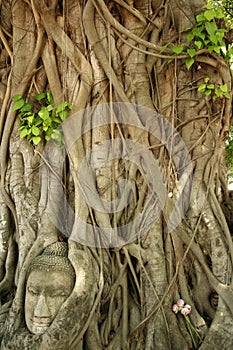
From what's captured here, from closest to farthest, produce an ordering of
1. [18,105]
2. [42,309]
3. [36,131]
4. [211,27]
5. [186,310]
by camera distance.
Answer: [42,309], [186,310], [211,27], [36,131], [18,105]

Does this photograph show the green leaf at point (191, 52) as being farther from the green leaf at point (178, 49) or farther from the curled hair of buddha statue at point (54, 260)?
the curled hair of buddha statue at point (54, 260)

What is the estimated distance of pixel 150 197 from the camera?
242 cm

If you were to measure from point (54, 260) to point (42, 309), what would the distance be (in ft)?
0.94

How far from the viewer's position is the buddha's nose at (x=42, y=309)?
1.98 m

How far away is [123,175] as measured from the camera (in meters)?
2.51

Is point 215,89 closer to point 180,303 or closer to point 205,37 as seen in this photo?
point 205,37

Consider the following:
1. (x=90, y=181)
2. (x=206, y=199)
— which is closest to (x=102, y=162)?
(x=90, y=181)

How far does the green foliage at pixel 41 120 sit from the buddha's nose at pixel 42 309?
3.48 feet

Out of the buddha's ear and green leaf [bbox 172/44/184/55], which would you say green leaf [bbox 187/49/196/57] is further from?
the buddha's ear

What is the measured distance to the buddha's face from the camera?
198 cm

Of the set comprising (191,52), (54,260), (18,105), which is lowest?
(54,260)

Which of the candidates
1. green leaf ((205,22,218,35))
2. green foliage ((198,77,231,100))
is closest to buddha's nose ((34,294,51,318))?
green foliage ((198,77,231,100))

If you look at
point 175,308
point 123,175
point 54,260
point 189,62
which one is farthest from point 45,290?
point 189,62

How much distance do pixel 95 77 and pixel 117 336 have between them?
1768mm
